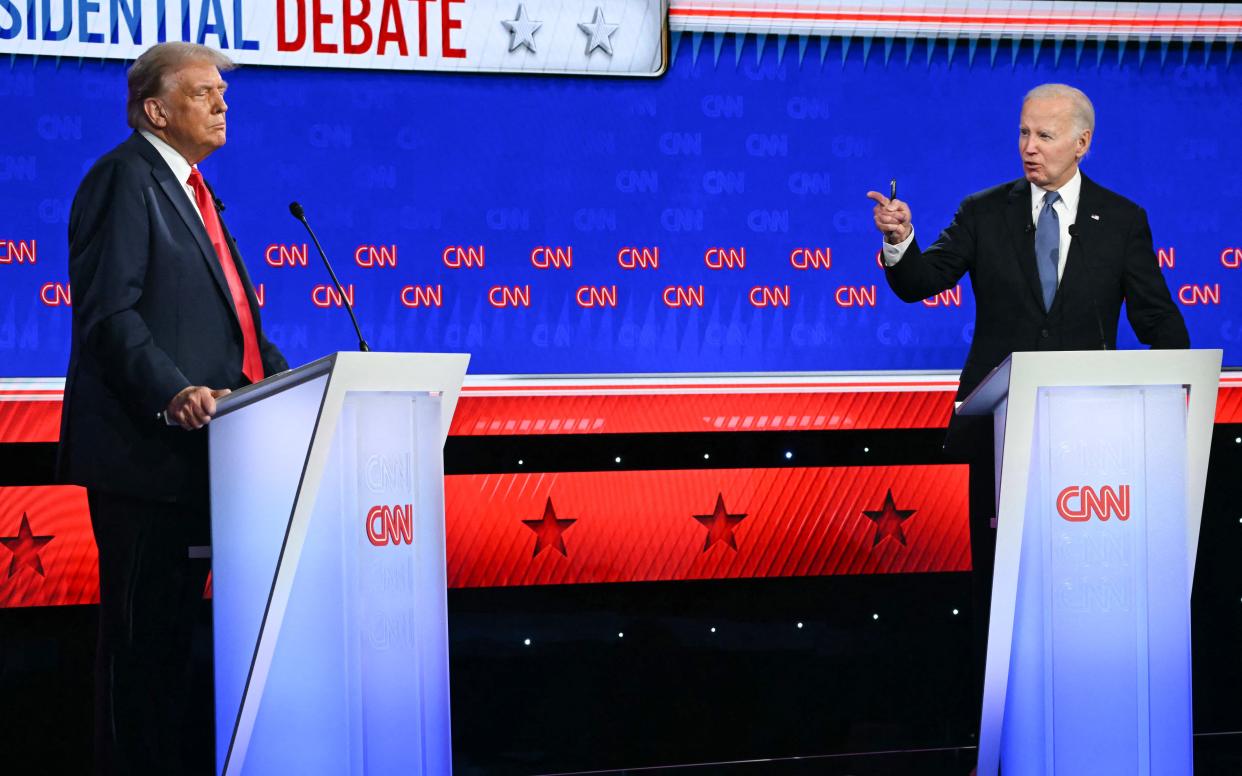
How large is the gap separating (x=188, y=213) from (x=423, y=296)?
1145mm

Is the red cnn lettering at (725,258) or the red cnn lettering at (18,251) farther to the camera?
the red cnn lettering at (725,258)

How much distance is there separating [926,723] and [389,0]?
2.49 m

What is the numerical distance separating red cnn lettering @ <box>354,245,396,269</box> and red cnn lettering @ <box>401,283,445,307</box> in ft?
0.27

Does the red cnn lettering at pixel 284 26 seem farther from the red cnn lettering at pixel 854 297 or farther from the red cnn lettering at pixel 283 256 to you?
the red cnn lettering at pixel 854 297

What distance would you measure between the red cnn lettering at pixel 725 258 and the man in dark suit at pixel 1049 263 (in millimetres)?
801

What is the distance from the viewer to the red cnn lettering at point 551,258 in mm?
3963

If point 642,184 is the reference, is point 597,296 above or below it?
below

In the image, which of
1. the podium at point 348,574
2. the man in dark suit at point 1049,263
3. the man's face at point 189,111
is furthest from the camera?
the man in dark suit at point 1049,263

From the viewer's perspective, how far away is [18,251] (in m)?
3.72

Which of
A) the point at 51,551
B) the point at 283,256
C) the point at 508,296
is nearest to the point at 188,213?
the point at 283,256

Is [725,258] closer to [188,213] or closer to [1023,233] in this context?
[1023,233]

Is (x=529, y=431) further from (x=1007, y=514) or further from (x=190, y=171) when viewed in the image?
(x=1007, y=514)

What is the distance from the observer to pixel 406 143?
3936 mm

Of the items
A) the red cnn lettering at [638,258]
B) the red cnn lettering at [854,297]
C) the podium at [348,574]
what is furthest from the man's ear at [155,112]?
the red cnn lettering at [854,297]
